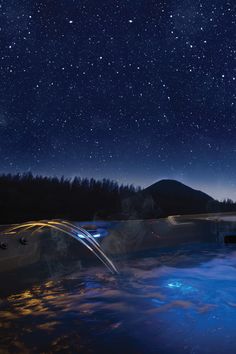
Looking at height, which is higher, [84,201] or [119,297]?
[84,201]

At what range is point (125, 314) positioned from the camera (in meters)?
3.15

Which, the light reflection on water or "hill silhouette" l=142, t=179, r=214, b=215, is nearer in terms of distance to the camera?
the light reflection on water

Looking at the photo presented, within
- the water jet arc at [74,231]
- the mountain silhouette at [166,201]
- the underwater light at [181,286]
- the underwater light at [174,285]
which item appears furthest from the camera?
the mountain silhouette at [166,201]

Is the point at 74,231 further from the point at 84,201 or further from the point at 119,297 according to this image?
the point at 84,201

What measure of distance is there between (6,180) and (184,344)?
1072 cm

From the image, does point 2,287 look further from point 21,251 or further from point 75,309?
point 75,309

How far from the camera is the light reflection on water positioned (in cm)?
241

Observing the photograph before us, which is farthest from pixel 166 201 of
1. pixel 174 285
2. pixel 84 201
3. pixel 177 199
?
pixel 174 285

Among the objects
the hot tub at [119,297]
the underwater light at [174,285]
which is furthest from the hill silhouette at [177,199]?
the underwater light at [174,285]

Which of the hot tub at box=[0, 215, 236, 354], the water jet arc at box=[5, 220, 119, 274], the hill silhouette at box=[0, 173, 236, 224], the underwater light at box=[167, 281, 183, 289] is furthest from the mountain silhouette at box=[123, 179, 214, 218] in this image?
the underwater light at box=[167, 281, 183, 289]

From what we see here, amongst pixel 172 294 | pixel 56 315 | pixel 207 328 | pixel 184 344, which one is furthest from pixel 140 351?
pixel 172 294

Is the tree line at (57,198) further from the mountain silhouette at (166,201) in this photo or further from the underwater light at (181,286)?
the underwater light at (181,286)

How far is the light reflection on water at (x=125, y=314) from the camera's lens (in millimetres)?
2408

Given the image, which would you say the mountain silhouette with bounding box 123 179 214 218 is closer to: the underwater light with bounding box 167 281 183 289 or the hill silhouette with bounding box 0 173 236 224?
the hill silhouette with bounding box 0 173 236 224
